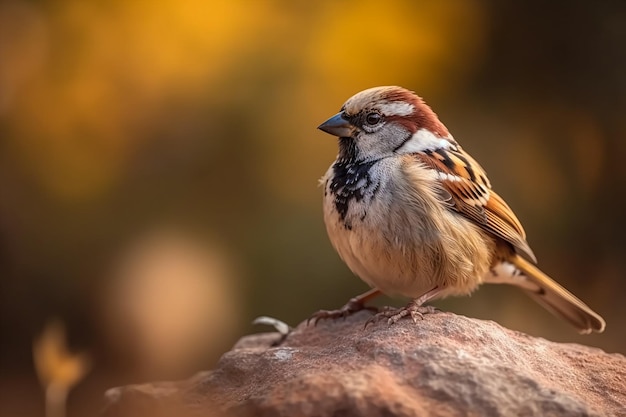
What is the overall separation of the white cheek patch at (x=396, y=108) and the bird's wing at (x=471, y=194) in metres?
0.15

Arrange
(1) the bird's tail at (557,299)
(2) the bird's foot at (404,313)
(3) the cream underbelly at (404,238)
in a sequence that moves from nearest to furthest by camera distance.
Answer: (2) the bird's foot at (404,313)
(3) the cream underbelly at (404,238)
(1) the bird's tail at (557,299)

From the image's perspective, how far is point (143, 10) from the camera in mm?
4480

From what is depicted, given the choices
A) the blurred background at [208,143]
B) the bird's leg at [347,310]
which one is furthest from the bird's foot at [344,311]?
the blurred background at [208,143]

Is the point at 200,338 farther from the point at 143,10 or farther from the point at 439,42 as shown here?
the point at 439,42

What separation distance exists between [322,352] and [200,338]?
2.45 m

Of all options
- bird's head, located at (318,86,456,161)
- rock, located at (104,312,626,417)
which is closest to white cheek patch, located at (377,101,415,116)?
bird's head, located at (318,86,456,161)

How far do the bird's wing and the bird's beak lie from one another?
243 millimetres

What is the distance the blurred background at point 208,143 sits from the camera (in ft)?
14.7

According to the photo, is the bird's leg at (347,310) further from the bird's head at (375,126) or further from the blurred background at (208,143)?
the blurred background at (208,143)

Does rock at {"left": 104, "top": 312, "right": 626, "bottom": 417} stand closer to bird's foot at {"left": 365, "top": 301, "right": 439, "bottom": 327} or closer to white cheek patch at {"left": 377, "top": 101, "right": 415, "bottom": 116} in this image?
bird's foot at {"left": 365, "top": 301, "right": 439, "bottom": 327}

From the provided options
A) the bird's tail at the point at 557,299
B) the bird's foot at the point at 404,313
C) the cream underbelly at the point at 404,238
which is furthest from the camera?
the bird's tail at the point at 557,299

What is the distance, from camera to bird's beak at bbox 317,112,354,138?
8.84 feet

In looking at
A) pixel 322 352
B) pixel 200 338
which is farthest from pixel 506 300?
pixel 322 352

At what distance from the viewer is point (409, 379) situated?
1.88m
